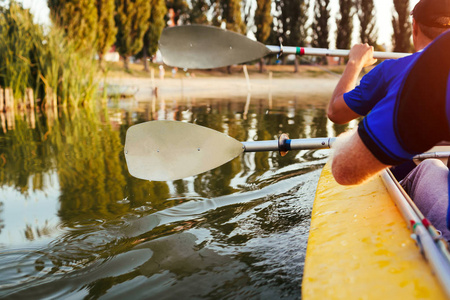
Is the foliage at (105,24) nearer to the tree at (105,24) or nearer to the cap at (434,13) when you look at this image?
the tree at (105,24)

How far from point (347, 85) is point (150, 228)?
1402mm

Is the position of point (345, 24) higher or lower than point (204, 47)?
higher

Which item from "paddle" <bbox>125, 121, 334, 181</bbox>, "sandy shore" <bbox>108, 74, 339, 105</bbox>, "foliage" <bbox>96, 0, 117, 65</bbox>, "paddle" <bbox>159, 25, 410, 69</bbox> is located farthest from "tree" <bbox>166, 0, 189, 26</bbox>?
"paddle" <bbox>125, 121, 334, 181</bbox>

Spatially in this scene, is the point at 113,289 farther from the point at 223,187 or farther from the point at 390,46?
the point at 390,46

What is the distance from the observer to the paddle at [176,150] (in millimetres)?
2762

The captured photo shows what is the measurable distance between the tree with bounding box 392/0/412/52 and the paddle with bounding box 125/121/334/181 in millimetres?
29718

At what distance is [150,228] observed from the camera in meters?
2.75

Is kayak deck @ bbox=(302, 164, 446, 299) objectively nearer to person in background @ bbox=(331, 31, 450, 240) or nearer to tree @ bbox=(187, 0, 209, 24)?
person in background @ bbox=(331, 31, 450, 240)

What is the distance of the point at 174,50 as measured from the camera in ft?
12.1

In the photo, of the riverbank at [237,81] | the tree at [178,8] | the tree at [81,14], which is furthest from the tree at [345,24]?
the tree at [81,14]

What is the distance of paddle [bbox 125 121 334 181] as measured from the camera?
276 cm

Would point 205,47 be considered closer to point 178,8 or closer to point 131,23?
point 131,23

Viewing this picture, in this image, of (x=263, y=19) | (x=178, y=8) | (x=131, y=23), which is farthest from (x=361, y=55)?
(x=178, y=8)

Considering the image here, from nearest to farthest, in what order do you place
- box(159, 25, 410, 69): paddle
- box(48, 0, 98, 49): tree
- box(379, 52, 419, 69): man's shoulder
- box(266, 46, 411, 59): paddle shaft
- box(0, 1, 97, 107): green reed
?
box(379, 52, 419, 69): man's shoulder < box(266, 46, 411, 59): paddle shaft < box(159, 25, 410, 69): paddle < box(0, 1, 97, 107): green reed < box(48, 0, 98, 49): tree
